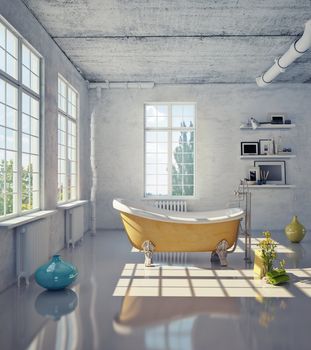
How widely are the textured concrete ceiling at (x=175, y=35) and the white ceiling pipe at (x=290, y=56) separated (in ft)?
0.43

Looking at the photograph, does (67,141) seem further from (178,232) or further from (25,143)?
(178,232)

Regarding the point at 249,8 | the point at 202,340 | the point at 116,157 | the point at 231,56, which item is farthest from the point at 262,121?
the point at 202,340

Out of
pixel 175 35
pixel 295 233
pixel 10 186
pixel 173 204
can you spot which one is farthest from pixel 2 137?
pixel 295 233

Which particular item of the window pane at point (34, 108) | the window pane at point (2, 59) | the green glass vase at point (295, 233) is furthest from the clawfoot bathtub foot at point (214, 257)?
the window pane at point (2, 59)

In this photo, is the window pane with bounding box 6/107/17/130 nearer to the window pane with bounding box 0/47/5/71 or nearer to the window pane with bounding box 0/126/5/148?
the window pane with bounding box 0/126/5/148

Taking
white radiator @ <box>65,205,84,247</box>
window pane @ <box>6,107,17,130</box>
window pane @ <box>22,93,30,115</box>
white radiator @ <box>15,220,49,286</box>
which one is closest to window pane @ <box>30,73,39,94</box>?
window pane @ <box>22,93,30,115</box>

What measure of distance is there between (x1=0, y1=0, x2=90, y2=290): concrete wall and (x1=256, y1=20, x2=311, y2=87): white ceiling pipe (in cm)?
321

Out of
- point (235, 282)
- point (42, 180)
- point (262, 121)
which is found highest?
point (262, 121)

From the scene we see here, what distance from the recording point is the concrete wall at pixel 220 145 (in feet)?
26.8

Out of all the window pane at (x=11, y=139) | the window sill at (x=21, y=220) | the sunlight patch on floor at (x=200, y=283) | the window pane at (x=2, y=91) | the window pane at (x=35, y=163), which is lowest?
the sunlight patch on floor at (x=200, y=283)

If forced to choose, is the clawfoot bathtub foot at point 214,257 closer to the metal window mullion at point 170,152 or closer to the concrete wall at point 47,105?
the concrete wall at point 47,105

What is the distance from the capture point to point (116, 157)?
824 cm

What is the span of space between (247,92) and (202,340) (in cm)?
632

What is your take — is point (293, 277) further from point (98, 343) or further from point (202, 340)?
point (98, 343)
